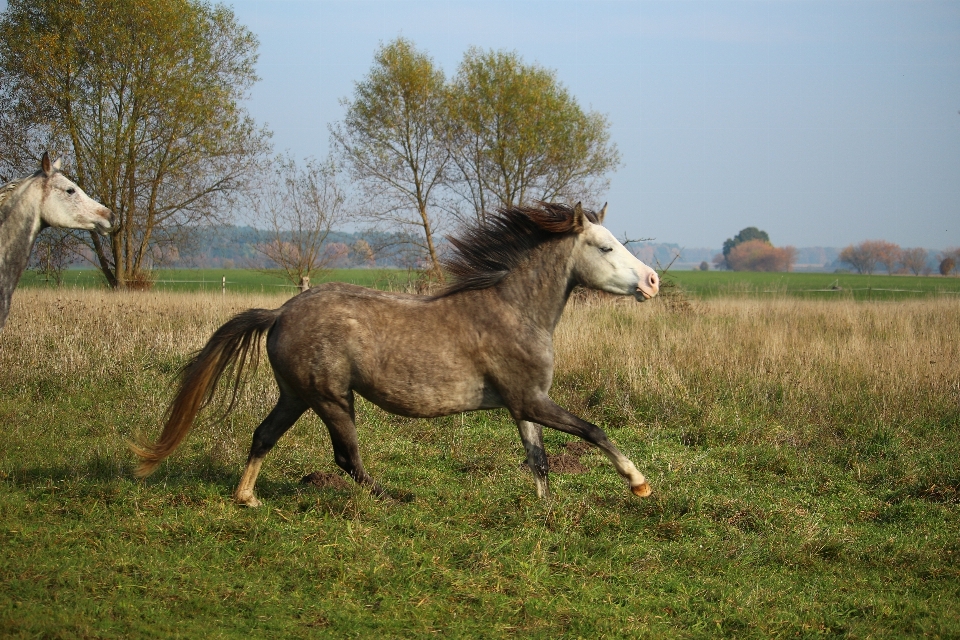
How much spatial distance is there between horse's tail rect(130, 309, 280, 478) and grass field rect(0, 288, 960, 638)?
34 cm

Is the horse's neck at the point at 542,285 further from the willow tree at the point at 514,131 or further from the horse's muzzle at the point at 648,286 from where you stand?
the willow tree at the point at 514,131

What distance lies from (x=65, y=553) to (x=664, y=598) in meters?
3.41

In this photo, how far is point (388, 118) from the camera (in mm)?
26344

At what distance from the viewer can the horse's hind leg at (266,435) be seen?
18.2 ft

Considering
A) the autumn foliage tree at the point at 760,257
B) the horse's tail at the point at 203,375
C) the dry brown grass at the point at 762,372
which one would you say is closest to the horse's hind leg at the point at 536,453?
the horse's tail at the point at 203,375

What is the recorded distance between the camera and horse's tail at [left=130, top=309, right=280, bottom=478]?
548cm

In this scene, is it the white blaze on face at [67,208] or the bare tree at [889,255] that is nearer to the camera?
the white blaze on face at [67,208]

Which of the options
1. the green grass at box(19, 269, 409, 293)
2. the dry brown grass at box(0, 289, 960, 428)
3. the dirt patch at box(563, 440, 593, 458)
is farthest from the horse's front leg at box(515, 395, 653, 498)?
the green grass at box(19, 269, 409, 293)

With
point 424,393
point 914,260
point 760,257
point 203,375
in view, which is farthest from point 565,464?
point 760,257

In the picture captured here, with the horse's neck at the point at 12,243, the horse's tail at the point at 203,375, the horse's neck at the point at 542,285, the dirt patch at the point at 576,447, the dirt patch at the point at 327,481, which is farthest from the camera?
the dirt patch at the point at 576,447

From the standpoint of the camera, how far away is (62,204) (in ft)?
21.4

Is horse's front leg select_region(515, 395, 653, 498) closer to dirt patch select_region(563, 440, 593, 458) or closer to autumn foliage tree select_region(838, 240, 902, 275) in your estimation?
dirt patch select_region(563, 440, 593, 458)

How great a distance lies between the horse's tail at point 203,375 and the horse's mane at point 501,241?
1.35m

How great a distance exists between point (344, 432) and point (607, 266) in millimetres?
2206
